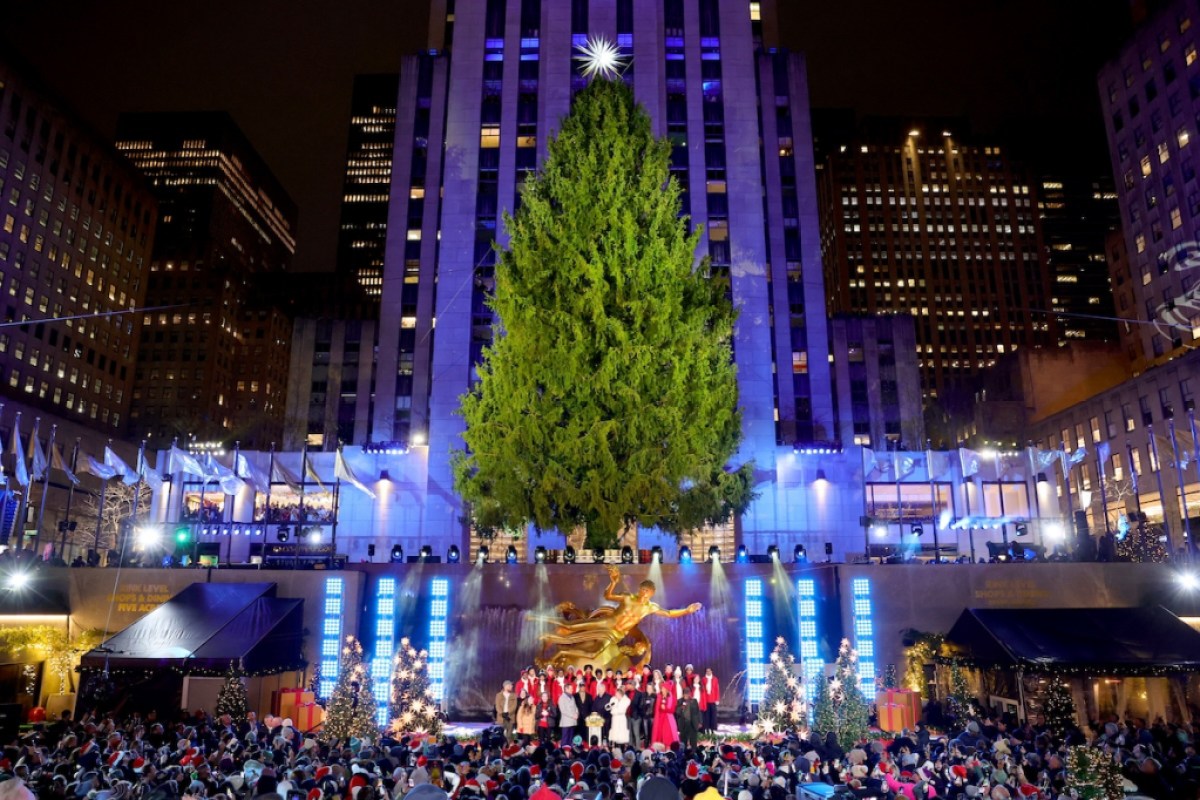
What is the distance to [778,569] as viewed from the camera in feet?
93.9

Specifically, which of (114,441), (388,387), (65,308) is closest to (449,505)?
(388,387)

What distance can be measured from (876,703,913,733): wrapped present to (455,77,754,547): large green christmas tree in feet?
30.5

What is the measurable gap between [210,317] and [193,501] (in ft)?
315

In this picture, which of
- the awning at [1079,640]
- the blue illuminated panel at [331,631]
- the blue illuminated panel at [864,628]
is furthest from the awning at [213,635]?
the awning at [1079,640]

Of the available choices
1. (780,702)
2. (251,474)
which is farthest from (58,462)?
(780,702)

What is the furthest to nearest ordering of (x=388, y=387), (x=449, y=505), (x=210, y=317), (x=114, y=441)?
(x=210, y=317)
(x=114, y=441)
(x=388, y=387)
(x=449, y=505)

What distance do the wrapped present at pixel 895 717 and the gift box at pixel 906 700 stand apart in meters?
0.06

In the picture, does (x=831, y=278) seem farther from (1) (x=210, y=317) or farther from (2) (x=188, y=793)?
(2) (x=188, y=793)

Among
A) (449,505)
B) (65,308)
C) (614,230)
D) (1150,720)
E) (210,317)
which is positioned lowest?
Result: (1150,720)

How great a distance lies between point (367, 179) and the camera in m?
166

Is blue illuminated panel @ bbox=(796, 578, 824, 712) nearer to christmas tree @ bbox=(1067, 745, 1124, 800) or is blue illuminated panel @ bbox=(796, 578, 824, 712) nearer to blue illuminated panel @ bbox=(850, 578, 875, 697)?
blue illuminated panel @ bbox=(850, 578, 875, 697)

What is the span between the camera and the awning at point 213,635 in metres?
23.6

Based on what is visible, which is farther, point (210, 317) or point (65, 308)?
point (210, 317)

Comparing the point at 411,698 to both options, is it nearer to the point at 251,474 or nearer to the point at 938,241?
the point at 251,474
